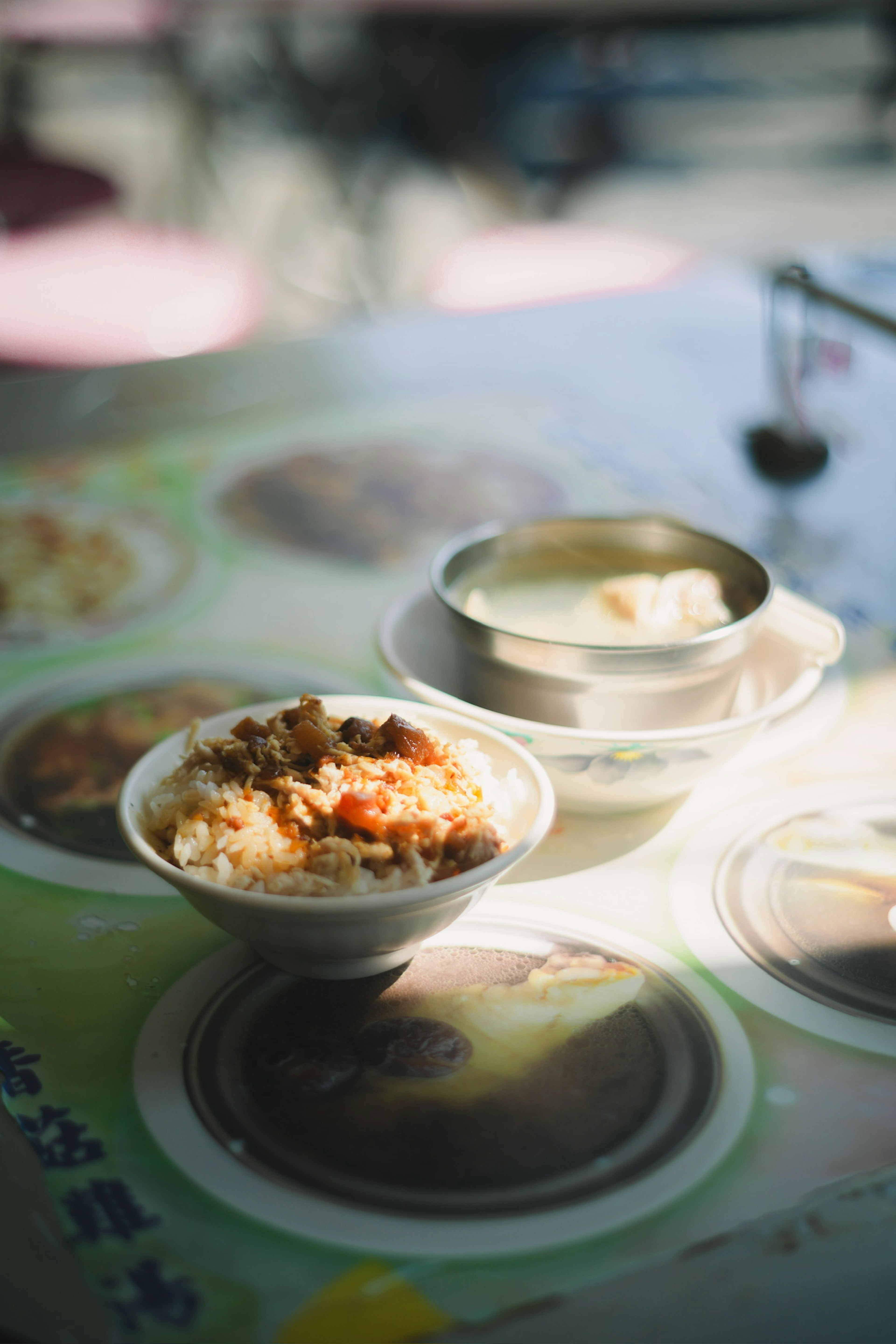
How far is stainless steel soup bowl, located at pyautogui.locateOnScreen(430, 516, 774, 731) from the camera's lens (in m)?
0.82

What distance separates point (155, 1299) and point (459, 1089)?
18cm

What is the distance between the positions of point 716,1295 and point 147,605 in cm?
87

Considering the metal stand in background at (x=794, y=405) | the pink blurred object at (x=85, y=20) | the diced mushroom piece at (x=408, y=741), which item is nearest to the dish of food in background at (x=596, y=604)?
the diced mushroom piece at (x=408, y=741)

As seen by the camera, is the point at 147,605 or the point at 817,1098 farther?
the point at 147,605

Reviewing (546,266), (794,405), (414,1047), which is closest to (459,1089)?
(414,1047)

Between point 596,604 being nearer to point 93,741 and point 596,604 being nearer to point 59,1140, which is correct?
point 93,741

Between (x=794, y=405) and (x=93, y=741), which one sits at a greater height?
(x=794, y=405)

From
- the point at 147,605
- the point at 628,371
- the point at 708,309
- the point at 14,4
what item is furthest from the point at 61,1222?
the point at 14,4

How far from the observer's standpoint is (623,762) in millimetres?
803

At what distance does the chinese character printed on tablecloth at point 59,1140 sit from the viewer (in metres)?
0.60

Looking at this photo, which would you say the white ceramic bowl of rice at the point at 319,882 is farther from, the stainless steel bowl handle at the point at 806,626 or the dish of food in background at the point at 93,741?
the stainless steel bowl handle at the point at 806,626

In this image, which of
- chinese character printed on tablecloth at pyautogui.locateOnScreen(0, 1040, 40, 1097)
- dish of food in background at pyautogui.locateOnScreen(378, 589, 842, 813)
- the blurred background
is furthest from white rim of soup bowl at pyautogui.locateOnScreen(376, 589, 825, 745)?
the blurred background

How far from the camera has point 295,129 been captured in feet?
24.0

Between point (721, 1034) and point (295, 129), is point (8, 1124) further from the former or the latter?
point (295, 129)
